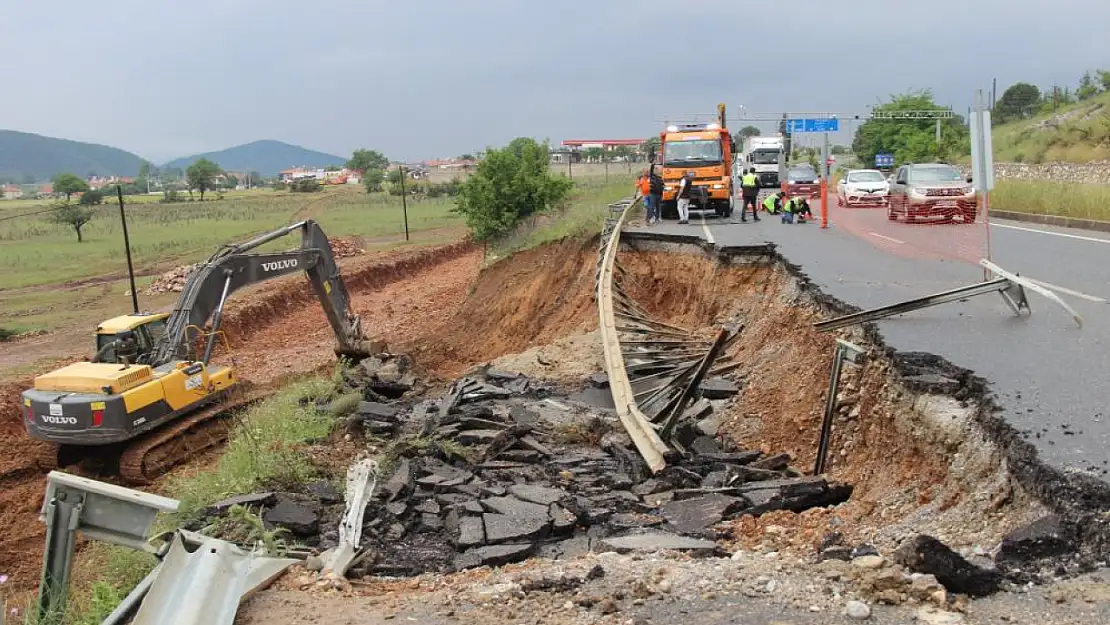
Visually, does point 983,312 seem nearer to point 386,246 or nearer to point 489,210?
point 489,210

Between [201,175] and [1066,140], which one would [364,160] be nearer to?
[201,175]

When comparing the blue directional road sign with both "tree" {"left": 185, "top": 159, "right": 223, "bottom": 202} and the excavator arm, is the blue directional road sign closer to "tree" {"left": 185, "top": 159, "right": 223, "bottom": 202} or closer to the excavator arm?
the excavator arm

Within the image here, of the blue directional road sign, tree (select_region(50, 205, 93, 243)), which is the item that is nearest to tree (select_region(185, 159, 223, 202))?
tree (select_region(50, 205, 93, 243))

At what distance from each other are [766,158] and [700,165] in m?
18.3

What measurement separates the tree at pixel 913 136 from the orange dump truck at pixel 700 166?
3595cm

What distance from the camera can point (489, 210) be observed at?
3231cm

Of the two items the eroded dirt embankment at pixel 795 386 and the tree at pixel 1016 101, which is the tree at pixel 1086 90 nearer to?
the tree at pixel 1016 101

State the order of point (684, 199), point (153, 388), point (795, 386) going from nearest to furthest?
1. point (795, 386)
2. point (153, 388)
3. point (684, 199)

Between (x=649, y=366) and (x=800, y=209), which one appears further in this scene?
(x=800, y=209)

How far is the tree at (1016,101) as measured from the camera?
7875 cm

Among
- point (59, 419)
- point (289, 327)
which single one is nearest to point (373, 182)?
point (289, 327)

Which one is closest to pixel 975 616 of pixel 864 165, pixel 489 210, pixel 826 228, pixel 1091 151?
pixel 826 228

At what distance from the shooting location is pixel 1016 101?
8856cm

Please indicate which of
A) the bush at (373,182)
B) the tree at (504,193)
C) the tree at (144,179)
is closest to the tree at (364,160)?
the tree at (144,179)
